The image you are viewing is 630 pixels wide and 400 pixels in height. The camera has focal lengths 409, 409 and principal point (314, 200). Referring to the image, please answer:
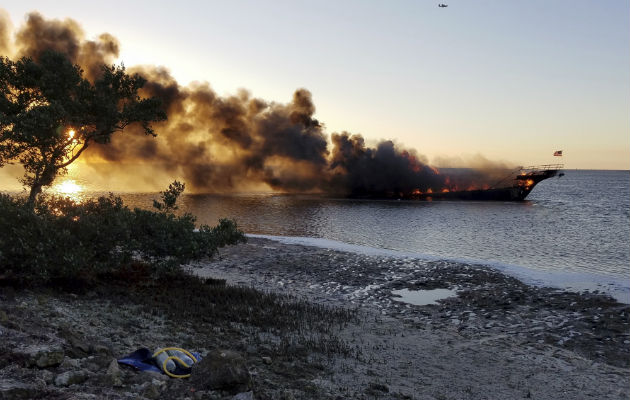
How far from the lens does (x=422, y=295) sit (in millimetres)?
24031

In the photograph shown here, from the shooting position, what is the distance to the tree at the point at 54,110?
2147 cm

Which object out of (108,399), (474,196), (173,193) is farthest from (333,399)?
(474,196)

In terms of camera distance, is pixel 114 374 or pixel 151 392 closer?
pixel 151 392

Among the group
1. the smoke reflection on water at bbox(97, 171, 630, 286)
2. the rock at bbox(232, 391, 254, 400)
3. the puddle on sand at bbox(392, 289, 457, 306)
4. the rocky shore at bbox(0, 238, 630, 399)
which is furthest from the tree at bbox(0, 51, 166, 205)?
the smoke reflection on water at bbox(97, 171, 630, 286)

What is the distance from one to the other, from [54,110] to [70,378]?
18232mm

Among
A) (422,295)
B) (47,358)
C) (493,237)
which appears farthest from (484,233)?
(47,358)

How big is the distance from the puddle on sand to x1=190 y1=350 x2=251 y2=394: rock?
15.1 meters

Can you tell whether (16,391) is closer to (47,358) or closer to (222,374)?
(47,358)

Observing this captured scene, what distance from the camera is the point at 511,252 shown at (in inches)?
1670

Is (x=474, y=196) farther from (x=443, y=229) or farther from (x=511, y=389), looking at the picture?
(x=511, y=389)

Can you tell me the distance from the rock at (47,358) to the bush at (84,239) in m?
6.65

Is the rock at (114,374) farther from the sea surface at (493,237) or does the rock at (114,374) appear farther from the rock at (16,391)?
the sea surface at (493,237)

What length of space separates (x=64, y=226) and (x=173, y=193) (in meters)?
5.68

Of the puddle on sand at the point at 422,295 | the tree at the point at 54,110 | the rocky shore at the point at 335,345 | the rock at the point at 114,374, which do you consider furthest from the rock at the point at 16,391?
the puddle on sand at the point at 422,295
